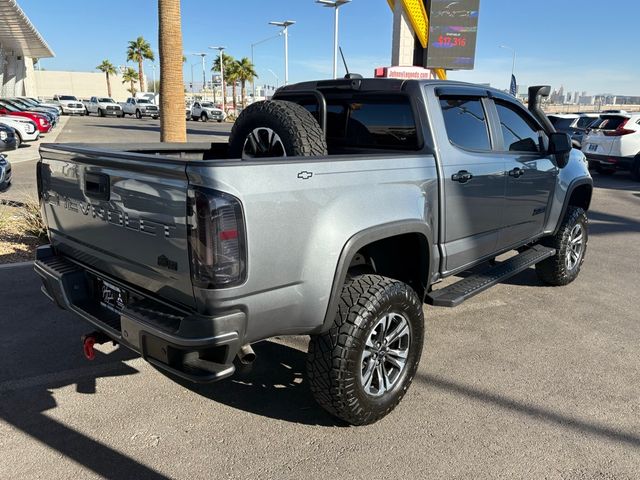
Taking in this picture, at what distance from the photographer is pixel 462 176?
356 centimetres

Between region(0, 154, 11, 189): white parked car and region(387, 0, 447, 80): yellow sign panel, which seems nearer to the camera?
region(0, 154, 11, 189): white parked car

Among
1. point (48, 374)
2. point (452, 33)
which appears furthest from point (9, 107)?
point (48, 374)

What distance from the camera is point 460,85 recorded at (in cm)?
384

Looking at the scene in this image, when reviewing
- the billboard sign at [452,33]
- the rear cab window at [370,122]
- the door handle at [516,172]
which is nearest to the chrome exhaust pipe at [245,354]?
the rear cab window at [370,122]

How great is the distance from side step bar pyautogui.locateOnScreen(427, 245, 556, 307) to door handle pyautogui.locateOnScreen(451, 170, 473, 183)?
2.58 feet

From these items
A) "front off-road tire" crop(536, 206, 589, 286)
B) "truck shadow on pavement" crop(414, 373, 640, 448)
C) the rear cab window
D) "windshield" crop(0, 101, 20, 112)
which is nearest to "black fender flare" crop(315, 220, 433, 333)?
the rear cab window

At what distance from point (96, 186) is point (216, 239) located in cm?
95

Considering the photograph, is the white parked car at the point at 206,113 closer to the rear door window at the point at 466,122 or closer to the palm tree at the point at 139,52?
the palm tree at the point at 139,52

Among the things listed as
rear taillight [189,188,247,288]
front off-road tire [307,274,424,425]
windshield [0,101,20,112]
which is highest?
windshield [0,101,20,112]

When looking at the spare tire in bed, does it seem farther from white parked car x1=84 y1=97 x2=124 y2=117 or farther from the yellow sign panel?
white parked car x1=84 y1=97 x2=124 y2=117

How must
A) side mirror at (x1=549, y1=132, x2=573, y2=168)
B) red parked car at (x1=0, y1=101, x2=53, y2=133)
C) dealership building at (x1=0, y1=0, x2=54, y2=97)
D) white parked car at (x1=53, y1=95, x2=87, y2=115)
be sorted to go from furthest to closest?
white parked car at (x1=53, y1=95, x2=87, y2=115) < dealership building at (x1=0, y1=0, x2=54, y2=97) < red parked car at (x1=0, y1=101, x2=53, y2=133) < side mirror at (x1=549, y1=132, x2=573, y2=168)

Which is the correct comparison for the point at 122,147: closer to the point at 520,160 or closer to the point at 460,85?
the point at 460,85

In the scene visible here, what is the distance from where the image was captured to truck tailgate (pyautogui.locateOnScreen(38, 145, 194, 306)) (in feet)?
7.59

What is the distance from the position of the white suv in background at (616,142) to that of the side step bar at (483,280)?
1083 centimetres
